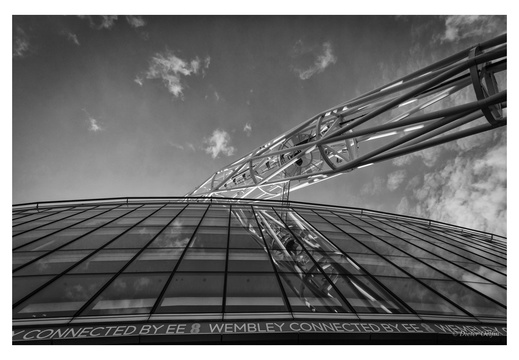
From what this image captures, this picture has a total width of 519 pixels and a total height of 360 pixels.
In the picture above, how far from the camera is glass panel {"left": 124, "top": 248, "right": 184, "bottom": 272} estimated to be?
9289 mm

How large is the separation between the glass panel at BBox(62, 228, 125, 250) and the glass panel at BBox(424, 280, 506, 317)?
48.3 feet

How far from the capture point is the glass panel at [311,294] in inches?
301

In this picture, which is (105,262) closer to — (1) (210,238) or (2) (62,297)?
(2) (62,297)

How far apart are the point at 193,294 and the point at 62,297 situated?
395cm

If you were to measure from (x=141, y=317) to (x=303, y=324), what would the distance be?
14.7 feet

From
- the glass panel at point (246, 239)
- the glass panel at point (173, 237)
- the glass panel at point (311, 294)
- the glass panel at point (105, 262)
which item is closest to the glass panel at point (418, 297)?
the glass panel at point (311, 294)

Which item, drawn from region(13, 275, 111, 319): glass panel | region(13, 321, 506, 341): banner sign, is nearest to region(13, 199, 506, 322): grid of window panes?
region(13, 275, 111, 319): glass panel

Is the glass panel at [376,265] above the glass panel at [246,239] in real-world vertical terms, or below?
below

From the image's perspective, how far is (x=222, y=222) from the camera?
52.4 ft

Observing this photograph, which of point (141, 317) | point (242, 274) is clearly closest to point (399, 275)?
point (242, 274)

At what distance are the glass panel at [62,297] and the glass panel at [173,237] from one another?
308 centimetres

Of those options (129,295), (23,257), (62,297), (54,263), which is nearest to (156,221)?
(54,263)

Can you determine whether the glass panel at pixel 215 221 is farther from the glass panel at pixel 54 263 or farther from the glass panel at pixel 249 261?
the glass panel at pixel 54 263

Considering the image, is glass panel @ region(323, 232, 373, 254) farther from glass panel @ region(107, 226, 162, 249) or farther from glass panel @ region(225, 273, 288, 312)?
glass panel @ region(107, 226, 162, 249)
